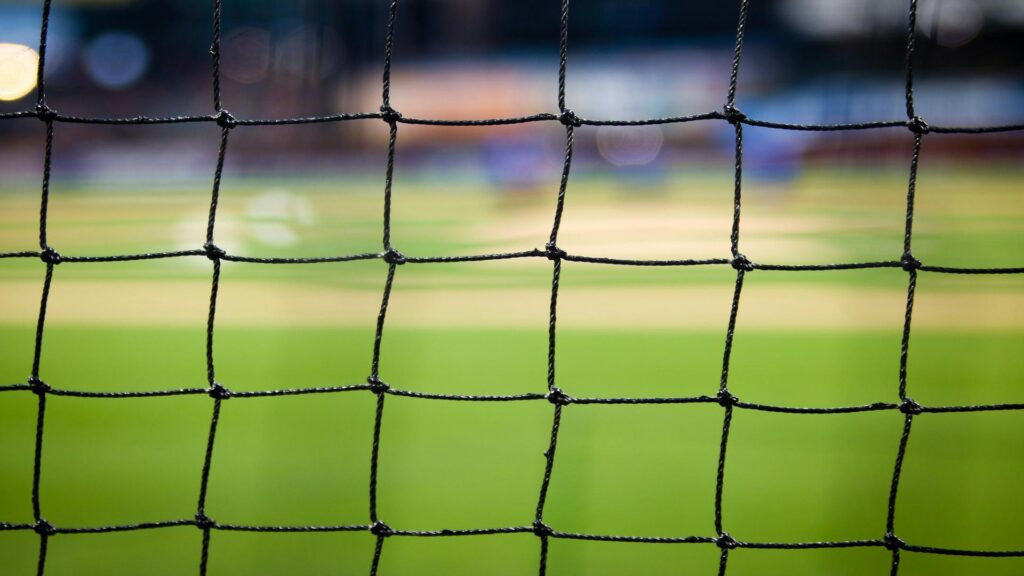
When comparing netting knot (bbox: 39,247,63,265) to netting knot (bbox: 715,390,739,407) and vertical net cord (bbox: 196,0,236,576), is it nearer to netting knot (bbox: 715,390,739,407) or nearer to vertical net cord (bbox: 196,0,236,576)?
vertical net cord (bbox: 196,0,236,576)

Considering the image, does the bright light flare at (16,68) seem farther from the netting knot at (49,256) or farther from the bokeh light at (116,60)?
the netting knot at (49,256)

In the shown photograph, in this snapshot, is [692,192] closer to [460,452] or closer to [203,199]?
[203,199]

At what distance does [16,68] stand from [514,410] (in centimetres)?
779

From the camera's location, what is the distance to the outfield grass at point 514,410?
5.02ft

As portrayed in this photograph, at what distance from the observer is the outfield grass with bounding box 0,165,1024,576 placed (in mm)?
1531

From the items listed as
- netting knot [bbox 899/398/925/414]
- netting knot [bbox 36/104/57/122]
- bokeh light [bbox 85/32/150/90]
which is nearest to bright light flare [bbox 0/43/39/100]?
bokeh light [bbox 85/32/150/90]

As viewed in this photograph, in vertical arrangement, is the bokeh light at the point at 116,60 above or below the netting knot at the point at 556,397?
above

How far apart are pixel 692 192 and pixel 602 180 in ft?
3.48

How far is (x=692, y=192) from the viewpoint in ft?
25.3

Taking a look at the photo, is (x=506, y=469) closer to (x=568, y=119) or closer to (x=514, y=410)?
(x=514, y=410)

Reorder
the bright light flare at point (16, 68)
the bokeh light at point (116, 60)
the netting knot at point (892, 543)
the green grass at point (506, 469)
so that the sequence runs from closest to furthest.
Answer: the netting knot at point (892, 543) < the green grass at point (506, 469) < the bright light flare at point (16, 68) < the bokeh light at point (116, 60)

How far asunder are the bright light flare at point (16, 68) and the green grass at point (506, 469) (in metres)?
5.26

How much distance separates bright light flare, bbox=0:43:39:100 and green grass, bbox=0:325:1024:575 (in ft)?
17.3

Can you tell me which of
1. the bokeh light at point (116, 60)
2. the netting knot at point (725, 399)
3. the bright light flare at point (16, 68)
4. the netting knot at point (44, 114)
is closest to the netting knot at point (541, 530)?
the netting knot at point (725, 399)
